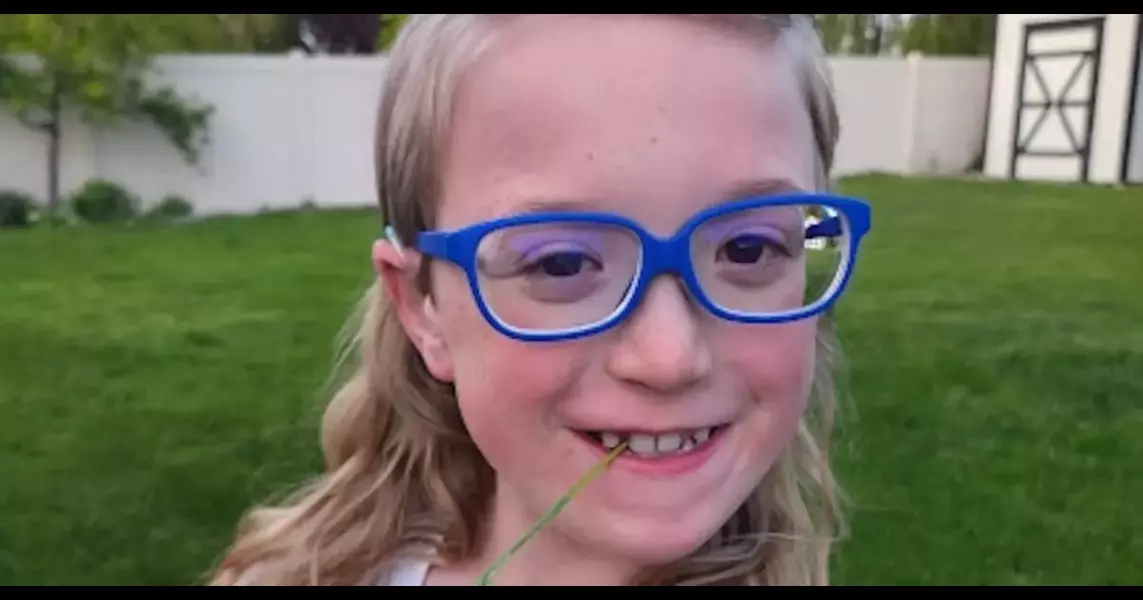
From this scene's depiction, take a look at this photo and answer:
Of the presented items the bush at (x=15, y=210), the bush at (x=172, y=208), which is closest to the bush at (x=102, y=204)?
the bush at (x=172, y=208)

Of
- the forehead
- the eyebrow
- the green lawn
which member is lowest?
the green lawn

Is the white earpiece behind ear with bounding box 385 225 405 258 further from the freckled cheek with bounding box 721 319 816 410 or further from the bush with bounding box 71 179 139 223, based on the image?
the bush with bounding box 71 179 139 223

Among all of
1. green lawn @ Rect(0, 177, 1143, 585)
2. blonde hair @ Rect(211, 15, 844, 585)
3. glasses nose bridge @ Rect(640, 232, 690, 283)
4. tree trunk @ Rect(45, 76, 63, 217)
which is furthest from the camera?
tree trunk @ Rect(45, 76, 63, 217)

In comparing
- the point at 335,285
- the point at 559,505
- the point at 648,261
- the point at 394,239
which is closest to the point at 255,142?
the point at 335,285

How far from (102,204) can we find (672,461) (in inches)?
292

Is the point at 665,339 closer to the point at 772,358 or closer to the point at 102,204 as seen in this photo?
the point at 772,358

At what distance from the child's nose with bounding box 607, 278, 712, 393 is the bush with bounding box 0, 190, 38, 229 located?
7.22m

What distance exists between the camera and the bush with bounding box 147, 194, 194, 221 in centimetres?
786

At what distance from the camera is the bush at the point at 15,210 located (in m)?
7.23

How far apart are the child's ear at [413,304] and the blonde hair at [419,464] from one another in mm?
16

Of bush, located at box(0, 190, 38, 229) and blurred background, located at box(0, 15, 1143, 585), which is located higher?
blurred background, located at box(0, 15, 1143, 585)

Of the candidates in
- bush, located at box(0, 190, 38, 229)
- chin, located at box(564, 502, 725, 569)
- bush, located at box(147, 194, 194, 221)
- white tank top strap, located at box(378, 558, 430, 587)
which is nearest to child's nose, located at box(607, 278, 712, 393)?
chin, located at box(564, 502, 725, 569)

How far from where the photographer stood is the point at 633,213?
0.69 m

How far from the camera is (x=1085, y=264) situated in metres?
4.79
